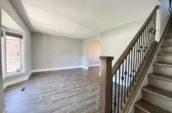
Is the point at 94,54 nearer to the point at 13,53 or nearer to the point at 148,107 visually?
the point at 13,53

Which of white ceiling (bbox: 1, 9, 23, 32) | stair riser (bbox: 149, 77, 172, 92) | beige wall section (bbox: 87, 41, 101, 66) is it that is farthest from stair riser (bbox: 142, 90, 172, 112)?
beige wall section (bbox: 87, 41, 101, 66)

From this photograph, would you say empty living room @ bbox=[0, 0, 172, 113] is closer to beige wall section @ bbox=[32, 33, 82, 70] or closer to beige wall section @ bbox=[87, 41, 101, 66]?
beige wall section @ bbox=[32, 33, 82, 70]

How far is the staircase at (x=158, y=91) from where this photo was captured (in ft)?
3.77

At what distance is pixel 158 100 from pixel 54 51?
19.3ft

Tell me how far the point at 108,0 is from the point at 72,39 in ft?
16.4

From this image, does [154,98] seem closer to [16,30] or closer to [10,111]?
[10,111]

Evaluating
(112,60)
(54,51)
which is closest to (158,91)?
(112,60)

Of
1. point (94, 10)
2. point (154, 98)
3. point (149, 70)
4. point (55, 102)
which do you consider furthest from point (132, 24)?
point (55, 102)

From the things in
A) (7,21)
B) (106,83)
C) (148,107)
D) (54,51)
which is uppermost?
(7,21)

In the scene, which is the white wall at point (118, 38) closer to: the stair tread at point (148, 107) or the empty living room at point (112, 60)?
the empty living room at point (112, 60)

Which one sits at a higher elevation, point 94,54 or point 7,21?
point 7,21

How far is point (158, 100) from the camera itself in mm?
1221

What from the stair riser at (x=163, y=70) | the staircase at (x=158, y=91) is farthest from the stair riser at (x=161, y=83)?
the stair riser at (x=163, y=70)

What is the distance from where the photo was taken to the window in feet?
10.5
